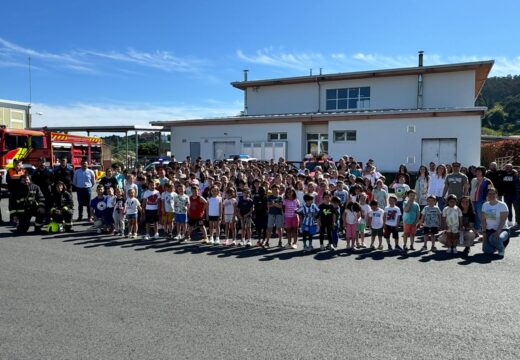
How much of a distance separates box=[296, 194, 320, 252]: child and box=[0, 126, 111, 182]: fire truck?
1335 centimetres

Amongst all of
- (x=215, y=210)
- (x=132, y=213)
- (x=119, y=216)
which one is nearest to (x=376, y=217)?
(x=215, y=210)

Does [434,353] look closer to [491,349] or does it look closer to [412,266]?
[491,349]

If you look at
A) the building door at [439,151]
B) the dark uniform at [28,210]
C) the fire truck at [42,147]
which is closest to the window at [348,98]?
the building door at [439,151]

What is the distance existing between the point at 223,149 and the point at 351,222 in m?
19.5

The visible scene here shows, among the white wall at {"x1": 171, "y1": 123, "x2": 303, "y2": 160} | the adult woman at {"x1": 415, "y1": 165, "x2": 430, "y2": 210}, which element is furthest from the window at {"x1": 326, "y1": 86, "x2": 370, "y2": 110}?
the adult woman at {"x1": 415, "y1": 165, "x2": 430, "y2": 210}

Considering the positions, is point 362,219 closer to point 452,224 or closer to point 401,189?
point 452,224

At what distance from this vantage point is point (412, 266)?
26.0 ft

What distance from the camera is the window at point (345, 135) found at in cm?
2509

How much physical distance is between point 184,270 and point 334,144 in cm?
1920

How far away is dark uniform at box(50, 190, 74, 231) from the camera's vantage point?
11.3 m

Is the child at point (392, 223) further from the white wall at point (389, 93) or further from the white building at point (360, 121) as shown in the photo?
the white wall at point (389, 93)

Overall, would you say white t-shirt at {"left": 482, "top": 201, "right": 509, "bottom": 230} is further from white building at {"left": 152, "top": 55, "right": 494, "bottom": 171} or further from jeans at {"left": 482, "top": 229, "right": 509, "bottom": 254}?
white building at {"left": 152, "top": 55, "right": 494, "bottom": 171}

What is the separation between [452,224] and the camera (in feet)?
30.1

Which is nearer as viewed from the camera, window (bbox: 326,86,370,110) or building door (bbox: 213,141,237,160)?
building door (bbox: 213,141,237,160)
